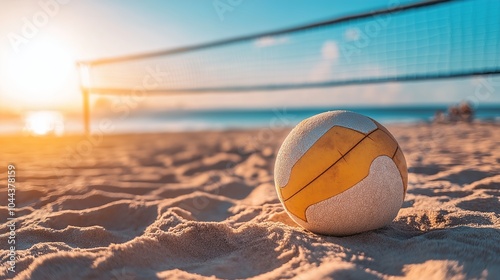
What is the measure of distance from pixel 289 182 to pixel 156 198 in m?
1.54

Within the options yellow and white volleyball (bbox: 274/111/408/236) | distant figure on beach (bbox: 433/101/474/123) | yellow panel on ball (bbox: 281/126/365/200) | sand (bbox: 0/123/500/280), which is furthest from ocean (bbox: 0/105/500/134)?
yellow panel on ball (bbox: 281/126/365/200)

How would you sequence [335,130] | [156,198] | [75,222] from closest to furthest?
[335,130] → [75,222] → [156,198]

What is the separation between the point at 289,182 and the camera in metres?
2.03

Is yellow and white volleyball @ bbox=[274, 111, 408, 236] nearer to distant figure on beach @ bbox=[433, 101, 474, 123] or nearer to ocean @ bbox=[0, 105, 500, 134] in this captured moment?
distant figure on beach @ bbox=[433, 101, 474, 123]

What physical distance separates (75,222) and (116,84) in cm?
910

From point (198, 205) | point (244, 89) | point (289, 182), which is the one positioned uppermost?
point (244, 89)

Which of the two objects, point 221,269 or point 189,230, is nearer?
point 221,269

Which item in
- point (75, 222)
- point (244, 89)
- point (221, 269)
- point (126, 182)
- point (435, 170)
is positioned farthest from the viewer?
point (244, 89)

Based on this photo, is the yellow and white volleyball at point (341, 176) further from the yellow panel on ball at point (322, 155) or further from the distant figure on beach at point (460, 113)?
the distant figure on beach at point (460, 113)

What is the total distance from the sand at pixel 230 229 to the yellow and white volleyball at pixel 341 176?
0.31 ft

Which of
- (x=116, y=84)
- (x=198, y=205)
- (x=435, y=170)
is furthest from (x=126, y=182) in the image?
(x=116, y=84)

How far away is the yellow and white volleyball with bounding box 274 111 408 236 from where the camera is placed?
1905 millimetres

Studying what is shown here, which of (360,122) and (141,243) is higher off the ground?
(360,122)

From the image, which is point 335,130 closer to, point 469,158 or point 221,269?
point 221,269
